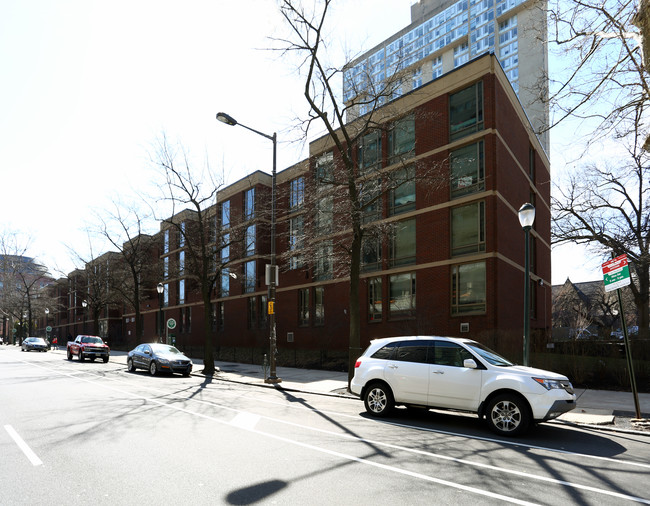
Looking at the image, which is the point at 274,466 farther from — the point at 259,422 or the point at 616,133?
the point at 616,133

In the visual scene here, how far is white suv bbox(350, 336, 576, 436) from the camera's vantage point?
7.86 m

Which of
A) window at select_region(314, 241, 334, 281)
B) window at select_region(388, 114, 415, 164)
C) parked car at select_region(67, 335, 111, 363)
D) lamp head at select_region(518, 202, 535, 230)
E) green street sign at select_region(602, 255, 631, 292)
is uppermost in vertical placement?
window at select_region(388, 114, 415, 164)

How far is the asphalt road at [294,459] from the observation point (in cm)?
476

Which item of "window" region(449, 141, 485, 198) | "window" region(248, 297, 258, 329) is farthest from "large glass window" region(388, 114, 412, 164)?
"window" region(248, 297, 258, 329)

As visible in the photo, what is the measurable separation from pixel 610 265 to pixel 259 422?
8014mm

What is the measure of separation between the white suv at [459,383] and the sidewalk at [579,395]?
1.83 metres

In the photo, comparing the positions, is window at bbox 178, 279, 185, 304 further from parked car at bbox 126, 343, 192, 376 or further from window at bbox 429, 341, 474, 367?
window at bbox 429, 341, 474, 367

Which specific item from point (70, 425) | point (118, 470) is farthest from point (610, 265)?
point (70, 425)

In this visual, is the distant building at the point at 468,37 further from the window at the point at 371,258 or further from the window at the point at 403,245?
the window at the point at 403,245

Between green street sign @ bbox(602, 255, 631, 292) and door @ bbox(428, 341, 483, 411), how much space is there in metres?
3.54

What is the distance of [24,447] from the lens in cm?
654

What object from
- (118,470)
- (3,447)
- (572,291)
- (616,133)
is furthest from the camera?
(572,291)

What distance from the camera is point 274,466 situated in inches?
225

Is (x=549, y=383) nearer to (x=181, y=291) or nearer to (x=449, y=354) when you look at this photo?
(x=449, y=354)
